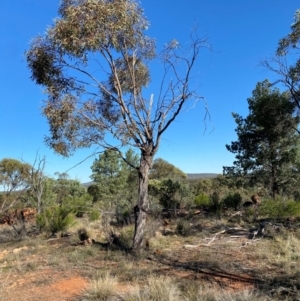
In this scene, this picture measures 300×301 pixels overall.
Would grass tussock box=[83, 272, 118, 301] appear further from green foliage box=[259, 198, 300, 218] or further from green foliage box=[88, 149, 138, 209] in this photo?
green foliage box=[88, 149, 138, 209]

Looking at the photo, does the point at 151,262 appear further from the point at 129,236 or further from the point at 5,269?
the point at 5,269

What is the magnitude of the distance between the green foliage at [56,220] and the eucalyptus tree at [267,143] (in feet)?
28.2

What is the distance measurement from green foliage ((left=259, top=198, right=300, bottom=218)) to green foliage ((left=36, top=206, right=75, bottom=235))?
287 inches

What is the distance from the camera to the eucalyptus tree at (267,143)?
587 inches

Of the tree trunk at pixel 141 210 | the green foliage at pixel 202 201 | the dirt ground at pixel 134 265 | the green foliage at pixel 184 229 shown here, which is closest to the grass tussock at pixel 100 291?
the dirt ground at pixel 134 265

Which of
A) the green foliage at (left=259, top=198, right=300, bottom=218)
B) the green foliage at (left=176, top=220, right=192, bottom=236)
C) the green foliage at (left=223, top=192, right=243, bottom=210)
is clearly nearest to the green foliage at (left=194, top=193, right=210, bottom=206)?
the green foliage at (left=223, top=192, right=243, bottom=210)

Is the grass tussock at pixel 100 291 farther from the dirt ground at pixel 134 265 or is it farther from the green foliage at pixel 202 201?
the green foliage at pixel 202 201

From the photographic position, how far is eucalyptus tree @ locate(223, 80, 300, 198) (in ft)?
49.0

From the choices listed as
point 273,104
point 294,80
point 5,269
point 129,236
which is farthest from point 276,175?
point 5,269

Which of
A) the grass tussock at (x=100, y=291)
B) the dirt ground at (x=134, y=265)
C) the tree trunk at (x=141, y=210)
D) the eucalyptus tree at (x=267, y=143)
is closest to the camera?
the grass tussock at (x=100, y=291)

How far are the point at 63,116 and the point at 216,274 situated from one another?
5.27 metres

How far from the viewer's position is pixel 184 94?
8.90m

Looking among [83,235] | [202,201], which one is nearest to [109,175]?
[202,201]

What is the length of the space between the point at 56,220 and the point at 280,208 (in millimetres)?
8184
